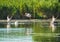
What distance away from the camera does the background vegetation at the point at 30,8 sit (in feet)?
134

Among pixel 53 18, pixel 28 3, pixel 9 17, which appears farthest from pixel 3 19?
pixel 53 18

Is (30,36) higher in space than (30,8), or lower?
higher

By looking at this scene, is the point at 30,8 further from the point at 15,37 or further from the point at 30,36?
the point at 15,37

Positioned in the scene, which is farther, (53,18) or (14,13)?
(14,13)

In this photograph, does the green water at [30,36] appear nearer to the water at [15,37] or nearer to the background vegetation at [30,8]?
the water at [15,37]

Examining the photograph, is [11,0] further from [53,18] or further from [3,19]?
[53,18]

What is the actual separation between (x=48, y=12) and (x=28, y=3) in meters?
2.99

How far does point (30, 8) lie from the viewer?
42.8 m

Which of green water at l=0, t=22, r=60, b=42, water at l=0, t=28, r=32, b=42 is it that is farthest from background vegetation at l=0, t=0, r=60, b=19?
water at l=0, t=28, r=32, b=42

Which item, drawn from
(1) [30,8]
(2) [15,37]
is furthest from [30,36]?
(1) [30,8]

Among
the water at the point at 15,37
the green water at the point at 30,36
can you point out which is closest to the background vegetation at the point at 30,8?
the green water at the point at 30,36

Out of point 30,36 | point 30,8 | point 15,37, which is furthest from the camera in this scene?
point 30,8

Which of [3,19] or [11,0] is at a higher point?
[11,0]

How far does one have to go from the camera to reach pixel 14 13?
41875 mm
